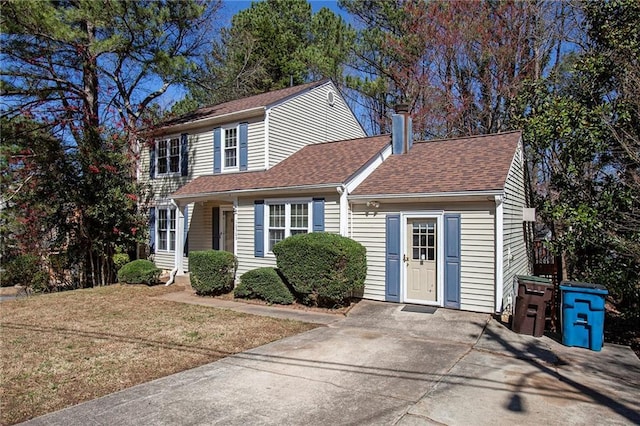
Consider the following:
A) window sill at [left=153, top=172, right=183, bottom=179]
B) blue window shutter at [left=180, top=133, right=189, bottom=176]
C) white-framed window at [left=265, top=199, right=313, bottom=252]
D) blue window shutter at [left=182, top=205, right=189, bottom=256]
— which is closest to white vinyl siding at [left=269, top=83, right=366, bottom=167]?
white-framed window at [left=265, top=199, right=313, bottom=252]

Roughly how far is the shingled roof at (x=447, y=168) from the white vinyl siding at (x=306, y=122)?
13.7 feet

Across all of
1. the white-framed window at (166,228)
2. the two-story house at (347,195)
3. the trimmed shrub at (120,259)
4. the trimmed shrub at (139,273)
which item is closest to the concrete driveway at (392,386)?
the two-story house at (347,195)

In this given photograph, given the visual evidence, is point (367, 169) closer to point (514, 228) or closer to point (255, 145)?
point (514, 228)

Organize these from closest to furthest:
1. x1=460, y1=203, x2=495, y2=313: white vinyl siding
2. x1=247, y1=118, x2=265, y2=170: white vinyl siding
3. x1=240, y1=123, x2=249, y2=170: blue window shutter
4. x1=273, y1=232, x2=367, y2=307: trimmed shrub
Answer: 1. x1=460, y1=203, x2=495, y2=313: white vinyl siding
2. x1=273, y1=232, x2=367, y2=307: trimmed shrub
3. x1=247, y1=118, x2=265, y2=170: white vinyl siding
4. x1=240, y1=123, x2=249, y2=170: blue window shutter

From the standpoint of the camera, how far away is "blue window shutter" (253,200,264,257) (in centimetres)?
1209

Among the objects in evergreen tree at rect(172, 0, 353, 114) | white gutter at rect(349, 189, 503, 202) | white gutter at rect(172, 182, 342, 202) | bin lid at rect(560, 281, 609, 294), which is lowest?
bin lid at rect(560, 281, 609, 294)

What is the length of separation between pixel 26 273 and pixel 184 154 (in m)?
7.61

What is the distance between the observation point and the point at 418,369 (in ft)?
19.0

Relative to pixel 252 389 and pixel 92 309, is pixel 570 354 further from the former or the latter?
pixel 92 309

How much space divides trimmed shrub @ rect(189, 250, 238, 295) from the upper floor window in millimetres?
4196

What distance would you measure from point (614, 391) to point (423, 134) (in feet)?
56.5

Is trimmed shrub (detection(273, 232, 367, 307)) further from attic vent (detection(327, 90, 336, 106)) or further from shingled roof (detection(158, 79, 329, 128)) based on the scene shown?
attic vent (detection(327, 90, 336, 106))

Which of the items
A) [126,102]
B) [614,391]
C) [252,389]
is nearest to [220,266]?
[252,389]

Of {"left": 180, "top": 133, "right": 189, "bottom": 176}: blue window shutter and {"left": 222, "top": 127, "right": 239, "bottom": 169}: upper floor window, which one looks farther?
{"left": 180, "top": 133, "right": 189, "bottom": 176}: blue window shutter
